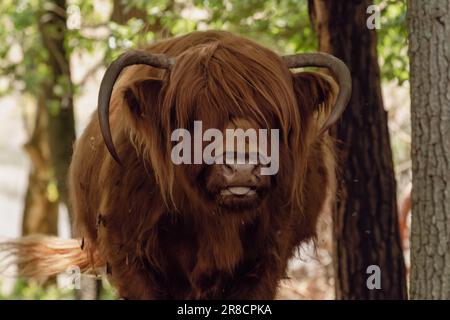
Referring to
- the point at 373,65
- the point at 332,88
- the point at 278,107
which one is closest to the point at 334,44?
the point at 373,65

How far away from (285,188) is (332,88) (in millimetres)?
574

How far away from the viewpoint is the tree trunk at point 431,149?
17.0 feet

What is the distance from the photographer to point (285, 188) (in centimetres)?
538

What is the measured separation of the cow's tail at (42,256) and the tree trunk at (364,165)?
1.71 metres

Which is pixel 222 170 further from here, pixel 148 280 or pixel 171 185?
pixel 148 280

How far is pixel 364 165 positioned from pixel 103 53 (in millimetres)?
4353

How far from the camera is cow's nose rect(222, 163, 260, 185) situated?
476 centimetres

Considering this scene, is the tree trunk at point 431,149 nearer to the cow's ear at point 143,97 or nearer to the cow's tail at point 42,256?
the cow's ear at point 143,97

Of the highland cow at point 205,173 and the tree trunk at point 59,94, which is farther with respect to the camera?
the tree trunk at point 59,94

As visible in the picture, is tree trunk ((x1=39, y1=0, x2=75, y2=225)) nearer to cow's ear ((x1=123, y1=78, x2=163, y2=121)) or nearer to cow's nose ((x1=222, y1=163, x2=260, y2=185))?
cow's ear ((x1=123, y1=78, x2=163, y2=121))

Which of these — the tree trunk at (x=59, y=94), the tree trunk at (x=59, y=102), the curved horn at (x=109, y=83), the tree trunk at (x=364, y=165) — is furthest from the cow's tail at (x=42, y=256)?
the tree trunk at (x=59, y=102)

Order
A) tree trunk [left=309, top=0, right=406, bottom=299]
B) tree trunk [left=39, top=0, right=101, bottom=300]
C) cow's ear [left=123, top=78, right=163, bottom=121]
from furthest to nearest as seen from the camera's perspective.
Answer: tree trunk [left=39, top=0, right=101, bottom=300], tree trunk [left=309, top=0, right=406, bottom=299], cow's ear [left=123, top=78, right=163, bottom=121]

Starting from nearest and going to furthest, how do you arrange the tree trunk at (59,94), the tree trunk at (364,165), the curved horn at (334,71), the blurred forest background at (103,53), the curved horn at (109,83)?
the curved horn at (109,83) → the curved horn at (334,71) → the tree trunk at (364,165) → the blurred forest background at (103,53) → the tree trunk at (59,94)

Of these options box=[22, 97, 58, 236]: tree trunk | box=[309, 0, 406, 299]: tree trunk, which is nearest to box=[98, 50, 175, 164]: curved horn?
box=[309, 0, 406, 299]: tree trunk
